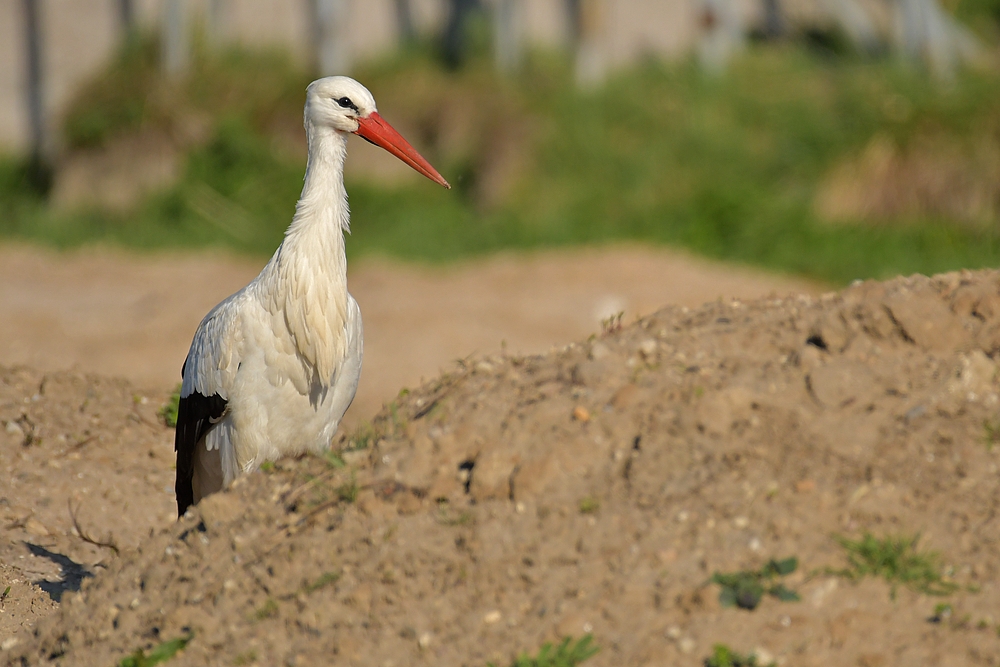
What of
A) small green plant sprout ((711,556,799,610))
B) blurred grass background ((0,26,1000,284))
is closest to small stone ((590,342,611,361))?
small green plant sprout ((711,556,799,610))

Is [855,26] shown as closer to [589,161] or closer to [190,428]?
[589,161]

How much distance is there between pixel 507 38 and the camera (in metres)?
13.2

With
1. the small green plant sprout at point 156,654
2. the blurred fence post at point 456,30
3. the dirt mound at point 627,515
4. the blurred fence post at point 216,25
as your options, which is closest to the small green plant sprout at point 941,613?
the dirt mound at point 627,515

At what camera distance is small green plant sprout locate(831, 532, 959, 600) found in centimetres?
300

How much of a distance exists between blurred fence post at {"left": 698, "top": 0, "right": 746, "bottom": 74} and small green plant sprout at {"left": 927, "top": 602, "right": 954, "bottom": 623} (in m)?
11.0

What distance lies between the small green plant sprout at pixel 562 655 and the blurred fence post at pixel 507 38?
1080 cm

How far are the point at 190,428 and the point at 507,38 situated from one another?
364 inches

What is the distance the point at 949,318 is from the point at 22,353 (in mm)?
6188

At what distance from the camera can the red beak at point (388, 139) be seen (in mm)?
4688

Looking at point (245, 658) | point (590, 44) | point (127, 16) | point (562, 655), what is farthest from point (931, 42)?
point (245, 658)

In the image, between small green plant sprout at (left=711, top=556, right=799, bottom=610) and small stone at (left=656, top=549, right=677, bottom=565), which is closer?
small green plant sprout at (left=711, top=556, right=799, bottom=610)

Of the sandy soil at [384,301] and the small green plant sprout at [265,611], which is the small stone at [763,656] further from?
the sandy soil at [384,301]

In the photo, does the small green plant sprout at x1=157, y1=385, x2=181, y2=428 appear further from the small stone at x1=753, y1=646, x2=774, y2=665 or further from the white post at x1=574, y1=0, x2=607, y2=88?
the white post at x1=574, y1=0, x2=607, y2=88

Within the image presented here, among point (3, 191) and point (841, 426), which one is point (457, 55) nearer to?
point (3, 191)
